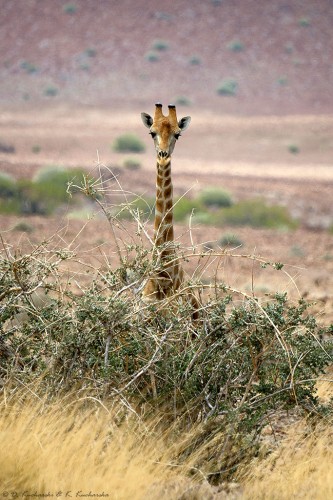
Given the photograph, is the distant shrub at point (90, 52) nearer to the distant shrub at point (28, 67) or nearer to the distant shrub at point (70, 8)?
the distant shrub at point (28, 67)

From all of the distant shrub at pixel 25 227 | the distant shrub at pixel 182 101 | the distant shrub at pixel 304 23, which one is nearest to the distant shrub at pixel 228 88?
the distant shrub at pixel 182 101

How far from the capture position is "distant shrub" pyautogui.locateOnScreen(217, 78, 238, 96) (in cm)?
6222

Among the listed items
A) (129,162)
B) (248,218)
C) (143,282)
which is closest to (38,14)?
(129,162)

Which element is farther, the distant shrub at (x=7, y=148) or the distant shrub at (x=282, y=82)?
the distant shrub at (x=282, y=82)

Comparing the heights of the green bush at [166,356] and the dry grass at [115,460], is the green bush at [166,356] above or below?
above

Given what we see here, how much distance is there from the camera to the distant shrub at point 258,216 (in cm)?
2778

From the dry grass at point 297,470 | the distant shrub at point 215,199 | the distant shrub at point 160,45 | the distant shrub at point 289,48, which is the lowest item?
the distant shrub at point 215,199

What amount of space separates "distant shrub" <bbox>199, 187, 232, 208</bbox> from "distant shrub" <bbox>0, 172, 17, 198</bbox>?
568cm

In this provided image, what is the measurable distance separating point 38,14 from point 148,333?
220 ft

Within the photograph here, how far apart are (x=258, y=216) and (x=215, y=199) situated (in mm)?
2444

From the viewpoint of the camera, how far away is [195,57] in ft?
218

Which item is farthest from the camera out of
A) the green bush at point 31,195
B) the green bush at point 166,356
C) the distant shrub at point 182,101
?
the distant shrub at point 182,101

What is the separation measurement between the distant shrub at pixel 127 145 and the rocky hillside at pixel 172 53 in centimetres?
1222

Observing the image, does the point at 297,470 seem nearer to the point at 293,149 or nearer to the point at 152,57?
the point at 293,149
